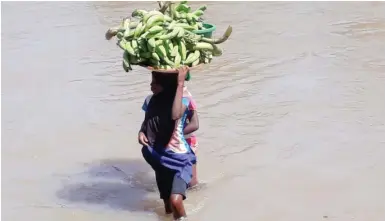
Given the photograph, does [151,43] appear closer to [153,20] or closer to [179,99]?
[153,20]

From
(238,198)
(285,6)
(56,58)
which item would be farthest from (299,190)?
(285,6)

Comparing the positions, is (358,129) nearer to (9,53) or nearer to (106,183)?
(106,183)

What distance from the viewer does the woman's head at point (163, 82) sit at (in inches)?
181

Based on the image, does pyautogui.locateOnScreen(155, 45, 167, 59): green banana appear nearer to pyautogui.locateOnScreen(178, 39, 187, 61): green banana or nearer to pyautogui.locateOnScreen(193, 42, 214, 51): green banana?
pyautogui.locateOnScreen(178, 39, 187, 61): green banana

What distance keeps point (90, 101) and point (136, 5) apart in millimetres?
5405

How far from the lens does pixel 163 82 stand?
462cm

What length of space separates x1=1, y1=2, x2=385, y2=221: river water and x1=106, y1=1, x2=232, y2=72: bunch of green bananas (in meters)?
1.24

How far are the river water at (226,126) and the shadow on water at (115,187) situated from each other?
14mm

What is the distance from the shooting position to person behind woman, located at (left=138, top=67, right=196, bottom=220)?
465cm

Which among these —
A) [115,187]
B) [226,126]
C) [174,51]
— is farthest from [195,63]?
[226,126]

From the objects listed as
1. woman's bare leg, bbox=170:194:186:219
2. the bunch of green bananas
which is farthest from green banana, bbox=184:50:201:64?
woman's bare leg, bbox=170:194:186:219

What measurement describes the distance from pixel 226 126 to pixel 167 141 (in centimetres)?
209

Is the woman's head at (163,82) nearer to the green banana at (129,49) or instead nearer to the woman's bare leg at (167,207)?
the green banana at (129,49)

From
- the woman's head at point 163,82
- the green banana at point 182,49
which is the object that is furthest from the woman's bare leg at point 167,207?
the green banana at point 182,49
